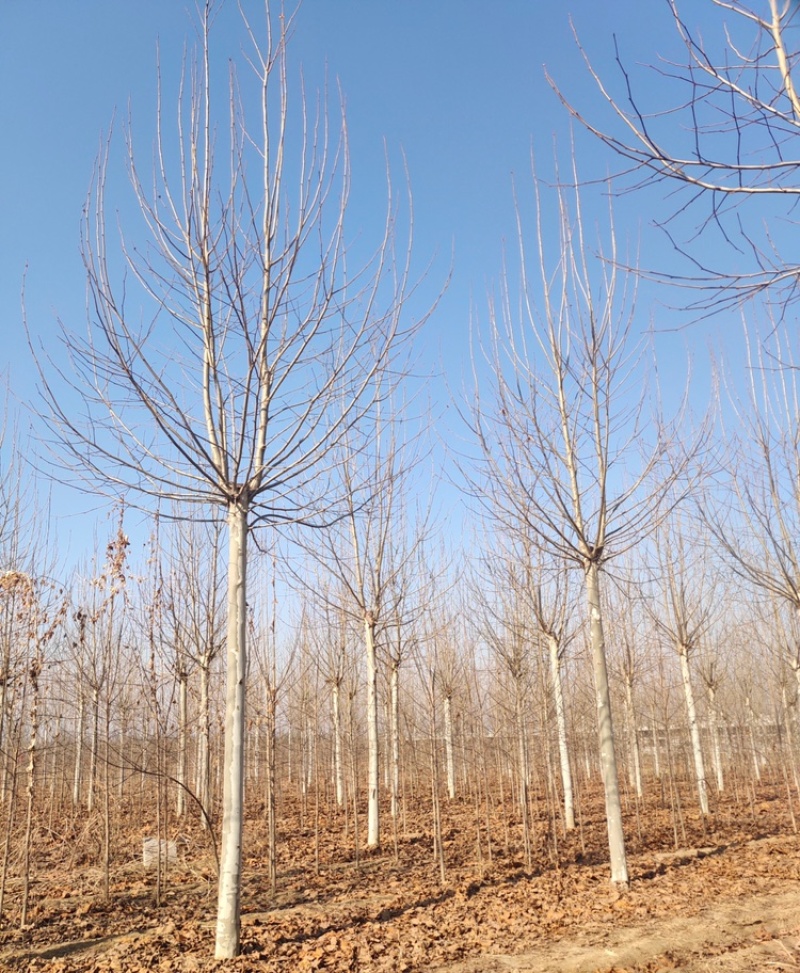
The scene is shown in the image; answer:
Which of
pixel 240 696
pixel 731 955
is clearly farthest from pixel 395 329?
pixel 731 955

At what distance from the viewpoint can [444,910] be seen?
616 centimetres

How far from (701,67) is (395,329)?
3.16 metres

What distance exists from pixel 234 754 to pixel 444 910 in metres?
2.67

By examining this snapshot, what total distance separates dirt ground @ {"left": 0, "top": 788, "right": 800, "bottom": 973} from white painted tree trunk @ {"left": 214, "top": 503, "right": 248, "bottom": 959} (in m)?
0.24

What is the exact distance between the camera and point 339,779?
14.7m

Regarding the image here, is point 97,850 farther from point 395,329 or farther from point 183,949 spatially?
point 395,329

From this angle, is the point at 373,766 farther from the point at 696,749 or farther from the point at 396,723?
the point at 696,749

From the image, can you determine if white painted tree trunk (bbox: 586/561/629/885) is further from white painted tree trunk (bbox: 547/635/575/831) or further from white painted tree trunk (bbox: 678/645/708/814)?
white painted tree trunk (bbox: 678/645/708/814)

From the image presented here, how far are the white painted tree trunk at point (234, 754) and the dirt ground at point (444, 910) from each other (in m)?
0.24

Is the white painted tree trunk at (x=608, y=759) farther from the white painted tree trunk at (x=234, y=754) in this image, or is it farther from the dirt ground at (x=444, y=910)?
the white painted tree trunk at (x=234, y=754)

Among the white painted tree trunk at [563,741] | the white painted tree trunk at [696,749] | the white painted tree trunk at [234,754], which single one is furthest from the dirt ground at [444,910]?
the white painted tree trunk at [696,749]

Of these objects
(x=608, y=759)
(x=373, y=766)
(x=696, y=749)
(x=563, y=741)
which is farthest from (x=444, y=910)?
(x=696, y=749)

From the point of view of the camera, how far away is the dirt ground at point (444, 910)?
15.8 feet

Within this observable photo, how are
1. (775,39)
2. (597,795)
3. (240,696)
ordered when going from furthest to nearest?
1. (597,795)
2. (240,696)
3. (775,39)
